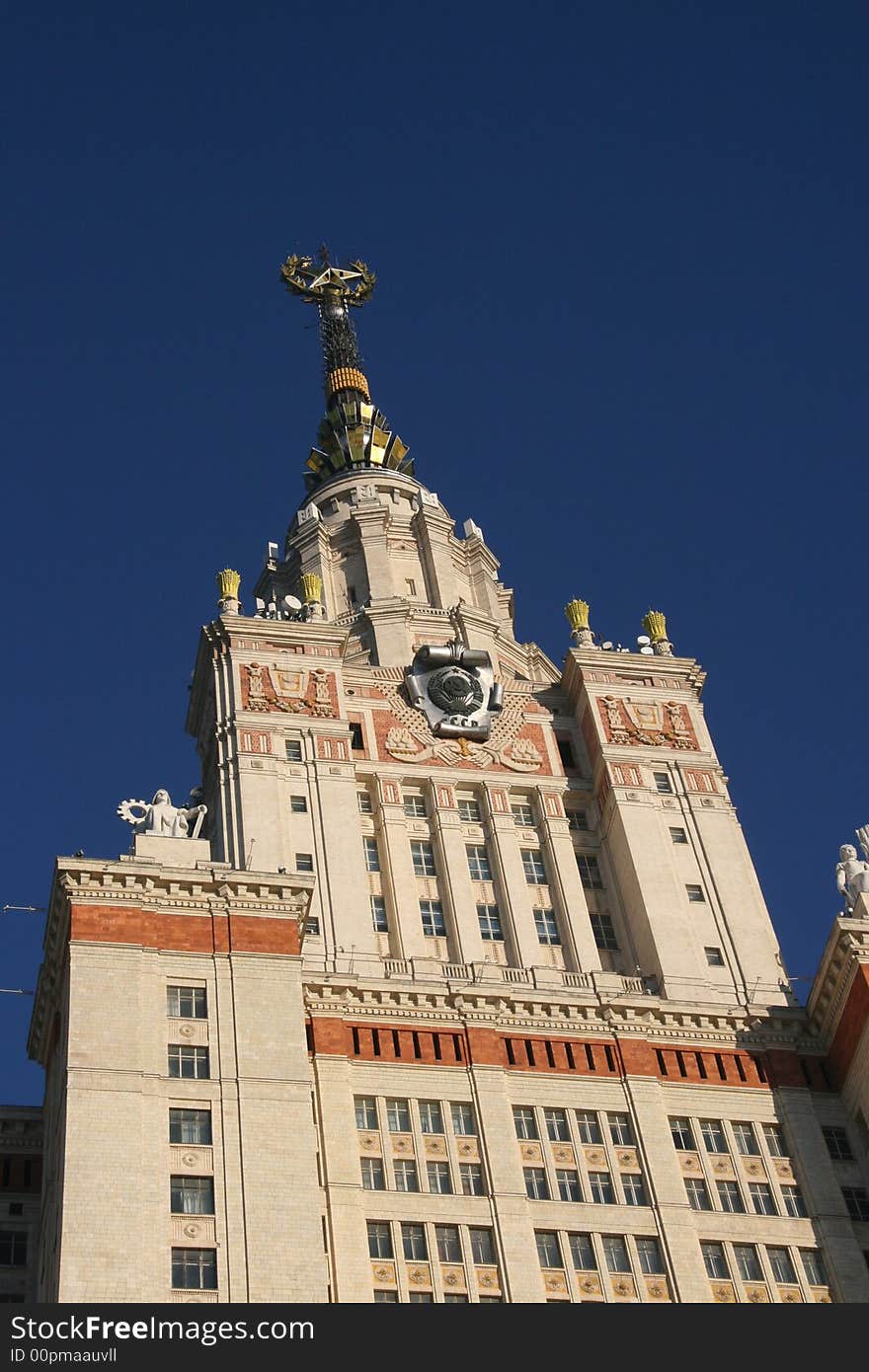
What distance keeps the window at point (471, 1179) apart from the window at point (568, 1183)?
2734 millimetres

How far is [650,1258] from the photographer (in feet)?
238

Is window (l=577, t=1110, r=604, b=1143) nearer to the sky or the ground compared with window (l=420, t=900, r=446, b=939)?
nearer to the ground

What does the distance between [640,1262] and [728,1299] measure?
3109 mm

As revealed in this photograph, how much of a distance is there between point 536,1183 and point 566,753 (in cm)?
2497

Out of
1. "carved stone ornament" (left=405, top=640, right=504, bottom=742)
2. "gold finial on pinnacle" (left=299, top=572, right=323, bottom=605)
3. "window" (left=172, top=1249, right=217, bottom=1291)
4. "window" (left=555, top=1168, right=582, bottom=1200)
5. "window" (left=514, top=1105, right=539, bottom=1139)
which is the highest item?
"gold finial on pinnacle" (left=299, top=572, right=323, bottom=605)

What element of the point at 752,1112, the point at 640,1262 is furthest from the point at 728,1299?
the point at 752,1112

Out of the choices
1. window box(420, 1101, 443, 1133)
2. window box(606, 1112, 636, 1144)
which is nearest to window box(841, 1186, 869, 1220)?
window box(606, 1112, 636, 1144)

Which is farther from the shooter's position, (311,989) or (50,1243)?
(311,989)

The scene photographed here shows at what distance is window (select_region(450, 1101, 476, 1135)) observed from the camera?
246 feet

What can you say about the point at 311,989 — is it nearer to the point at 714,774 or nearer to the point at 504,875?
the point at 504,875

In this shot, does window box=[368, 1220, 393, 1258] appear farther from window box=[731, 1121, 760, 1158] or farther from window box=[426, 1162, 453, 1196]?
window box=[731, 1121, 760, 1158]

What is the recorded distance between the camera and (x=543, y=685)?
96.9 metres

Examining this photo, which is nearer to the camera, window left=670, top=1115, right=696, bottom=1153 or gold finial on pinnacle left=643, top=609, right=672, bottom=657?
window left=670, top=1115, right=696, bottom=1153

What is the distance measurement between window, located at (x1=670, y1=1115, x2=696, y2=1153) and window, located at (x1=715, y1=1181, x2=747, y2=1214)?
5.85ft
